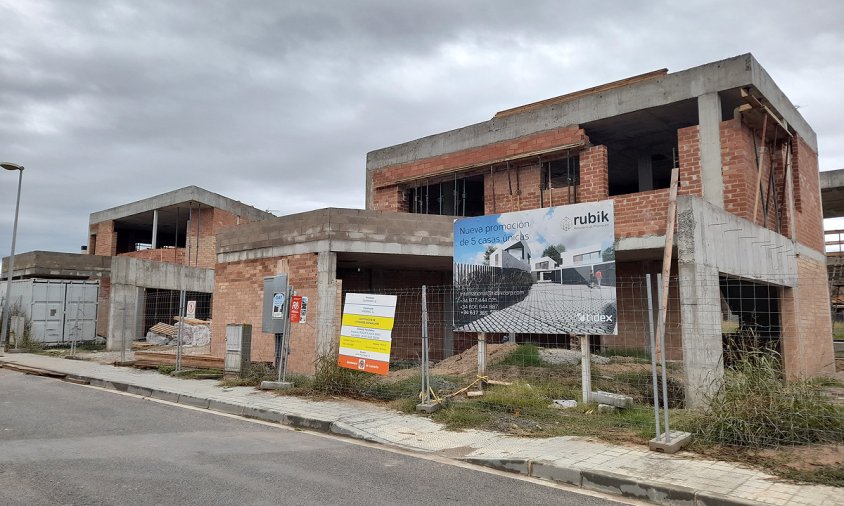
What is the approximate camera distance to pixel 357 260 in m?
16.2

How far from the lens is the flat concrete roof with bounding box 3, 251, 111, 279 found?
24.2 metres

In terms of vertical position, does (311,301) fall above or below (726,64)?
below

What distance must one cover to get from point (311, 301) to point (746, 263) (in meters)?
9.35

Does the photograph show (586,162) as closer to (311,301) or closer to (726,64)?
(726,64)

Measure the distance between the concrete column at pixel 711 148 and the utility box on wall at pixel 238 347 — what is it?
10698mm

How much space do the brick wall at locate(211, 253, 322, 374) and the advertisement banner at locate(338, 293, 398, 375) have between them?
295 centimetres

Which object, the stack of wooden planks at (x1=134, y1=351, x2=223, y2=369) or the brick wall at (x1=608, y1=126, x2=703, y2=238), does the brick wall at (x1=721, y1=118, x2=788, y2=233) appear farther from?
the stack of wooden planks at (x1=134, y1=351, x2=223, y2=369)

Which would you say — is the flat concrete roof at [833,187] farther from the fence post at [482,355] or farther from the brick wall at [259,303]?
the brick wall at [259,303]

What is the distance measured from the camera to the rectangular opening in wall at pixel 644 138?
48.4 ft

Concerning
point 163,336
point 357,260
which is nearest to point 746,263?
point 357,260

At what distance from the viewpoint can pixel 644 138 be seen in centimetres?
1680

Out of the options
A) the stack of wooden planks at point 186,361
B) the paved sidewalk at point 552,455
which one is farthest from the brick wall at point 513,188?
the stack of wooden planks at point 186,361

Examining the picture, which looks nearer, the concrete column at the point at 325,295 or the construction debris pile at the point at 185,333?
the concrete column at the point at 325,295

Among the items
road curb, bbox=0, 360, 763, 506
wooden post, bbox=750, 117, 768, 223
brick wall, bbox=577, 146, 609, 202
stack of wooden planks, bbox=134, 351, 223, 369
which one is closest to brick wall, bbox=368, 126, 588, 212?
brick wall, bbox=577, 146, 609, 202
